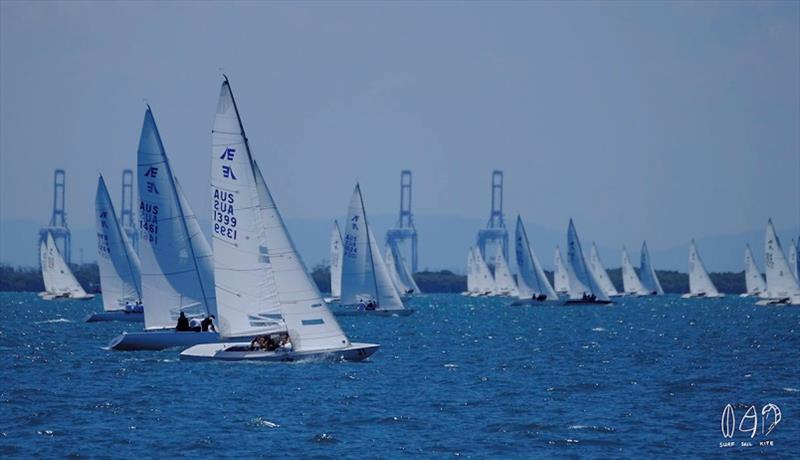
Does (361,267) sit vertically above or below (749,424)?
above

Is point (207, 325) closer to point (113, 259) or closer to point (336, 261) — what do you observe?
point (113, 259)

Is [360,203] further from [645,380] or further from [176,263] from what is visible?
[645,380]

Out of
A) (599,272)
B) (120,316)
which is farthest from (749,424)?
(599,272)

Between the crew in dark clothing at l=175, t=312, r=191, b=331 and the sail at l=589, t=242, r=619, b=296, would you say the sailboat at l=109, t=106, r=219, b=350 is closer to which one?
the crew in dark clothing at l=175, t=312, r=191, b=331

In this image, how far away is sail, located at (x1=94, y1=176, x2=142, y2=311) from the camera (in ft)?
201

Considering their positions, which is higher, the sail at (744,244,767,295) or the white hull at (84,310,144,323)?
the sail at (744,244,767,295)

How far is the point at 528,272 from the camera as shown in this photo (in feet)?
336

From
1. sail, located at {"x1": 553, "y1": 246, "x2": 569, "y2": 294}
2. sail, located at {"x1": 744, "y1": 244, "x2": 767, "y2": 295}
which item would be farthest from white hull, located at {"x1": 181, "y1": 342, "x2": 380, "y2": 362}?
sail, located at {"x1": 744, "y1": 244, "x2": 767, "y2": 295}

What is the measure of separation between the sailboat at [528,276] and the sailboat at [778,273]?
51.1 ft

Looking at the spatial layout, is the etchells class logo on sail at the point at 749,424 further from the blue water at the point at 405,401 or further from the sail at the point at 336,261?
the sail at the point at 336,261

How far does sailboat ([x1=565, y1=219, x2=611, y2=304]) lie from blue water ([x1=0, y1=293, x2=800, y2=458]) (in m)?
46.4

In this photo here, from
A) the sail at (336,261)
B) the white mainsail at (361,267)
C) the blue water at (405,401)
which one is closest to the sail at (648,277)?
the sail at (336,261)

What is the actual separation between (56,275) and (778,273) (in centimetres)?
5250

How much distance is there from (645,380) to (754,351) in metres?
13.8
